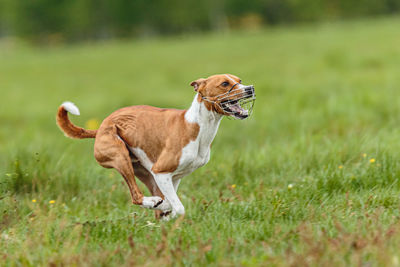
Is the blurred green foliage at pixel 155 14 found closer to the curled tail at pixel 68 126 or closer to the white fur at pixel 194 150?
the curled tail at pixel 68 126

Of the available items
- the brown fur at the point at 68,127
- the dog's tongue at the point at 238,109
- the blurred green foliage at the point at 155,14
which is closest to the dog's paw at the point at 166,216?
the brown fur at the point at 68,127

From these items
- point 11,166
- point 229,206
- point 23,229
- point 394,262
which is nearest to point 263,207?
point 229,206

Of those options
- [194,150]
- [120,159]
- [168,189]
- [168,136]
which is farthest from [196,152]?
[120,159]

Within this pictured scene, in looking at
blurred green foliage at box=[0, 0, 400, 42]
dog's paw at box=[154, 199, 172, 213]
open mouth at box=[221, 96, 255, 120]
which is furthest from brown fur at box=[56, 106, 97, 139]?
blurred green foliage at box=[0, 0, 400, 42]

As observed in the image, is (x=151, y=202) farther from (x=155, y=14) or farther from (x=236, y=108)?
(x=155, y=14)

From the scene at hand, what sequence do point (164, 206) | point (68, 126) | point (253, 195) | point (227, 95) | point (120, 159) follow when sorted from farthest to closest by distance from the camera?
1. point (253, 195)
2. point (68, 126)
3. point (164, 206)
4. point (120, 159)
5. point (227, 95)

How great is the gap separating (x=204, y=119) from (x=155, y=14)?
3860 cm

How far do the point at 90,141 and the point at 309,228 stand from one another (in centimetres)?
716

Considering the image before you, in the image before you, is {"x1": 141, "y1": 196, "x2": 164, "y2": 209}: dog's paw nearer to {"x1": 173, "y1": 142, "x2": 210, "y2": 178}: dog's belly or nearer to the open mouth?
{"x1": 173, "y1": 142, "x2": 210, "y2": 178}: dog's belly

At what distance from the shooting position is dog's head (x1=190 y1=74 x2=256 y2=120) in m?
3.90

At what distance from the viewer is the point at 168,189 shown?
4.13 metres

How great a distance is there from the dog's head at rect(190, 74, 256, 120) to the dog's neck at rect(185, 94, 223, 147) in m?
0.05

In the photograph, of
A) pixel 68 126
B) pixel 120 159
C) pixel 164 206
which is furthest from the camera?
pixel 68 126

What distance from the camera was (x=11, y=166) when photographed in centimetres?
571
